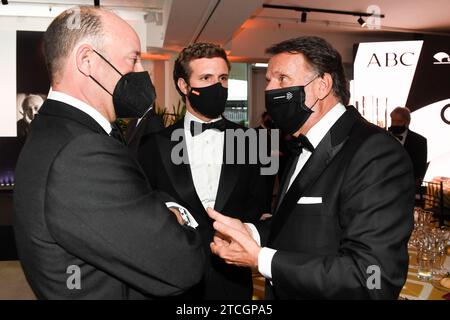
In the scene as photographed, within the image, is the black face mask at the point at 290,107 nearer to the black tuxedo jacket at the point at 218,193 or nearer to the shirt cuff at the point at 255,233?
the shirt cuff at the point at 255,233

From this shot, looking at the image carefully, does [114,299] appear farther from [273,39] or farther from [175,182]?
[273,39]

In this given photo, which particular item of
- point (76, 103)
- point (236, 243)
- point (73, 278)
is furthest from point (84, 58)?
point (236, 243)

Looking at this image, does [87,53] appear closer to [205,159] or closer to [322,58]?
[322,58]

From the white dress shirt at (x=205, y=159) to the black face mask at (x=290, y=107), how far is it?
659mm

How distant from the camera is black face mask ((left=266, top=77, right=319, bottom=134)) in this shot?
162 cm

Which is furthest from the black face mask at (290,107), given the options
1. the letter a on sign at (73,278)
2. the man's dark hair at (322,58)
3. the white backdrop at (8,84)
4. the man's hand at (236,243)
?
the white backdrop at (8,84)

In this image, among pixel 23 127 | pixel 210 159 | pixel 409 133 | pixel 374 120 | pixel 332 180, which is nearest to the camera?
pixel 332 180

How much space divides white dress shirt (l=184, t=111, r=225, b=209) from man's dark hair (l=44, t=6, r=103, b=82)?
3.74 feet

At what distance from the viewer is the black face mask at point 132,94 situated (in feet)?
4.28

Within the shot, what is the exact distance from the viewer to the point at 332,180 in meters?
1.38

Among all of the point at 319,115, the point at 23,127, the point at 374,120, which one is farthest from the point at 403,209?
the point at 374,120

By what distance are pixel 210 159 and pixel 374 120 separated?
7111 mm

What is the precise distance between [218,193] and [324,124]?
800 mm

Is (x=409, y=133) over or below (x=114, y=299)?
over
